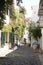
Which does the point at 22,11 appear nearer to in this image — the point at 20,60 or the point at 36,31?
the point at 36,31

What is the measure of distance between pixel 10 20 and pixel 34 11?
21507 mm

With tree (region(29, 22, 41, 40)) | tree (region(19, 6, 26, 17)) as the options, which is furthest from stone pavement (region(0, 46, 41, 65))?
tree (region(19, 6, 26, 17))

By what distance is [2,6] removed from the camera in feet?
39.8

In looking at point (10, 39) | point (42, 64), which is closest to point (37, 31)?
point (10, 39)

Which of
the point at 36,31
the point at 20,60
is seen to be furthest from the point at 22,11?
the point at 20,60

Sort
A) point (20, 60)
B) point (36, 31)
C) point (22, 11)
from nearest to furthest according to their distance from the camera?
point (20, 60), point (36, 31), point (22, 11)

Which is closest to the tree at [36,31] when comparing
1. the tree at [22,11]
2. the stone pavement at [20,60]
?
the tree at [22,11]

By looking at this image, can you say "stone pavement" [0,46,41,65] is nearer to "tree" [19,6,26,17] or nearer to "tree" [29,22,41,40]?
"tree" [29,22,41,40]

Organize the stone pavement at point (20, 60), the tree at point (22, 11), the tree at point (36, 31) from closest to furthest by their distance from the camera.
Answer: the stone pavement at point (20, 60), the tree at point (36, 31), the tree at point (22, 11)

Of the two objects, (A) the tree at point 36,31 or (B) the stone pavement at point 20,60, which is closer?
(B) the stone pavement at point 20,60

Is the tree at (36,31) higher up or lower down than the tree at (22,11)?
lower down

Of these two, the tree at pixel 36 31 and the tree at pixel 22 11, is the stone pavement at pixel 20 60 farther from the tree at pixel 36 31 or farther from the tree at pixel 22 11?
the tree at pixel 22 11

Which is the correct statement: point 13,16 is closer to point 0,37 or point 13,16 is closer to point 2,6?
point 0,37

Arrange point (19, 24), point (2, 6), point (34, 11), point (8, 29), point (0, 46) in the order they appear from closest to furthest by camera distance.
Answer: point (2, 6) → point (0, 46) → point (8, 29) → point (19, 24) → point (34, 11)
